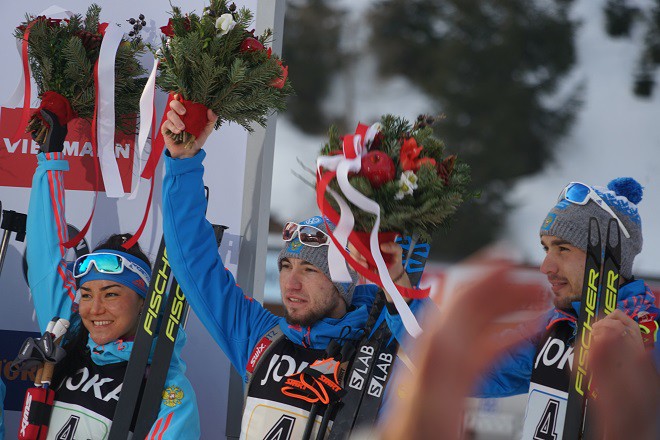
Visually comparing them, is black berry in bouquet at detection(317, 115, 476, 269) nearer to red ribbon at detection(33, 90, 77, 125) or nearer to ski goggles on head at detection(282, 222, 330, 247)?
ski goggles on head at detection(282, 222, 330, 247)

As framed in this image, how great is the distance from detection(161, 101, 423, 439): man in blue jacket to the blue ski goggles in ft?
1.09

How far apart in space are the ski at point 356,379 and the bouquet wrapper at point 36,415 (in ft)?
3.33

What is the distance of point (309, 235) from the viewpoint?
292 centimetres

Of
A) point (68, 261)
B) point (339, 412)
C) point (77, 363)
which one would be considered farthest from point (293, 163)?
point (339, 412)

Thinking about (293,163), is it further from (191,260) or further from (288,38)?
(191,260)

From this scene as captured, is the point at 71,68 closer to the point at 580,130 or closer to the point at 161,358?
the point at 161,358

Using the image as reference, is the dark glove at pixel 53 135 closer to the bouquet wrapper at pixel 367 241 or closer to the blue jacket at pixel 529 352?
the bouquet wrapper at pixel 367 241

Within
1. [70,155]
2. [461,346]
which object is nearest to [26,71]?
[70,155]

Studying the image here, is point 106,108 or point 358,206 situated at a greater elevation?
point 106,108

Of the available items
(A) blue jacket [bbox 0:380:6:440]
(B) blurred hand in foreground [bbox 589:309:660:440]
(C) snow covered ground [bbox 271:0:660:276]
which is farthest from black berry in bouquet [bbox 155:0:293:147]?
(C) snow covered ground [bbox 271:0:660:276]

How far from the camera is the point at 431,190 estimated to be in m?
2.23

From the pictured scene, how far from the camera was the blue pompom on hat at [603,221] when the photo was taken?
8.59 ft

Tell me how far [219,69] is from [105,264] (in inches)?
37.1

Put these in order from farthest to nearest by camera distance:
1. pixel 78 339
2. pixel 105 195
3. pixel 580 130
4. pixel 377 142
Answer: pixel 580 130
pixel 105 195
pixel 78 339
pixel 377 142
